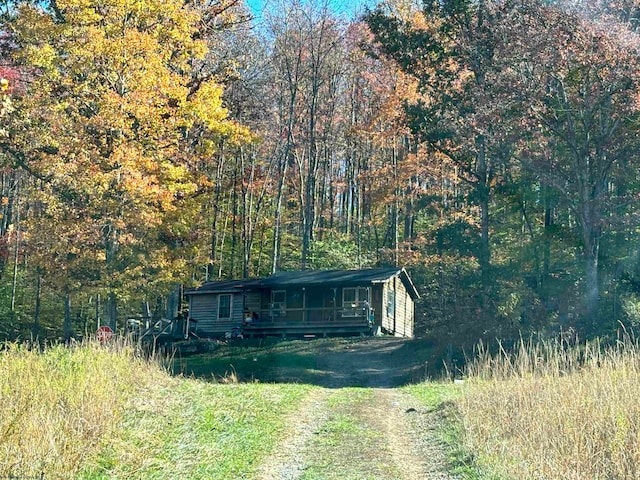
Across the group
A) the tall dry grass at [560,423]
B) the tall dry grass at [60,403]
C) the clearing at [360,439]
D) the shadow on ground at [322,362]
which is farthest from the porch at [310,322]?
the tall dry grass at [560,423]

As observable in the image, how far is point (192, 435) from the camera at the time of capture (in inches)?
373

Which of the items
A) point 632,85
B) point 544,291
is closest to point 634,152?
point 632,85

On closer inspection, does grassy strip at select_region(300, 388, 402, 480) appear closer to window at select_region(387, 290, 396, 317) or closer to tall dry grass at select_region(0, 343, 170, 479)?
tall dry grass at select_region(0, 343, 170, 479)

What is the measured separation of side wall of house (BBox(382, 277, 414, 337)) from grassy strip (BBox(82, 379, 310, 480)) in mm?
23012

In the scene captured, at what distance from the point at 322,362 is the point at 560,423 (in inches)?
712

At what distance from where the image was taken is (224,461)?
8.56 m

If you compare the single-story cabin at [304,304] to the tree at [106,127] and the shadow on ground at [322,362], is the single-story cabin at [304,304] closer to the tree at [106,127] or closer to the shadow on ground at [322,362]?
the shadow on ground at [322,362]

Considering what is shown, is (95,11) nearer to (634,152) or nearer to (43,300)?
(634,152)

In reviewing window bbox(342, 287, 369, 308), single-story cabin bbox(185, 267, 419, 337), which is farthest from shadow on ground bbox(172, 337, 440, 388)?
window bbox(342, 287, 369, 308)

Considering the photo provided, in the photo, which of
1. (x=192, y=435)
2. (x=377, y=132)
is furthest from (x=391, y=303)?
(x=192, y=435)

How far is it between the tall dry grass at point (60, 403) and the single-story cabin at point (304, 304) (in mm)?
22351

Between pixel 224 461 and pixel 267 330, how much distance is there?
88.7ft

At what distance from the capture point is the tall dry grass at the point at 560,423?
788 centimetres

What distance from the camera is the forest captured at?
71.9 feet
